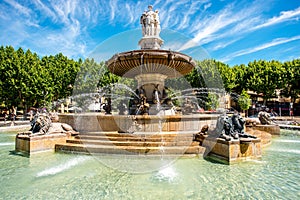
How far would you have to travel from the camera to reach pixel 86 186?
4707mm

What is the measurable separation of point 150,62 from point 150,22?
4.46 metres

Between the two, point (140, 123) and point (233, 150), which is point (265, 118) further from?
point (140, 123)

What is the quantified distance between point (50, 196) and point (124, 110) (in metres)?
8.52

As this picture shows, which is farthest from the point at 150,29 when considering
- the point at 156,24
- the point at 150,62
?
the point at 150,62

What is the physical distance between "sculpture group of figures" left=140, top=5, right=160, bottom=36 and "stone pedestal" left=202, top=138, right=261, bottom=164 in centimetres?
970

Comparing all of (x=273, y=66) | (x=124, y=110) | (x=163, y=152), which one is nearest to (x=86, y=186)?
(x=163, y=152)

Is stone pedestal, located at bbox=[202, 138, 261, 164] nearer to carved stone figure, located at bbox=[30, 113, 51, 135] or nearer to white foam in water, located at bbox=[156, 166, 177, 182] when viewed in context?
white foam in water, located at bbox=[156, 166, 177, 182]

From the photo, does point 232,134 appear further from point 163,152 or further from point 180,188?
point 180,188

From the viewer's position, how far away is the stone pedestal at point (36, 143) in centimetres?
772

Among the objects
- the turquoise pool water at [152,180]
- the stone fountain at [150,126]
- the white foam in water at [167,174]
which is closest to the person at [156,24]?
the stone fountain at [150,126]

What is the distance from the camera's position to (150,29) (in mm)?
14633

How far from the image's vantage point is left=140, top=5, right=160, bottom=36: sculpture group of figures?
14539 millimetres

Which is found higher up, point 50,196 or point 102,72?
point 102,72

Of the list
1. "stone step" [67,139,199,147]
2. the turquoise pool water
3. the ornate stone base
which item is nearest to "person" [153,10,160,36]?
the ornate stone base
